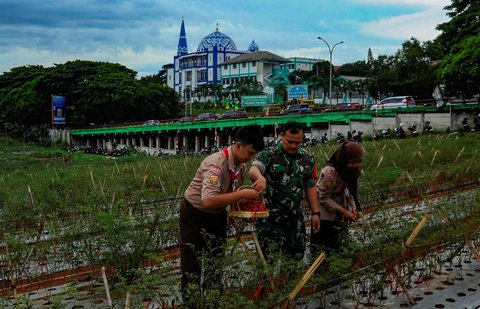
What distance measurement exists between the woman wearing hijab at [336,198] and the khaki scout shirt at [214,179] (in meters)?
0.86

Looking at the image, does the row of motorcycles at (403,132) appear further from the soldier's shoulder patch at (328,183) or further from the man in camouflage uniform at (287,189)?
the man in camouflage uniform at (287,189)

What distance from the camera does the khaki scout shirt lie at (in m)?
3.45

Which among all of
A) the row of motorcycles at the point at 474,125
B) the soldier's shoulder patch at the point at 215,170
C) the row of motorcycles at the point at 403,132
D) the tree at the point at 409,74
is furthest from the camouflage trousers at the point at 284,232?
the tree at the point at 409,74

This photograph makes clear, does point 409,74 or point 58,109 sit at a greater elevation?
point 409,74

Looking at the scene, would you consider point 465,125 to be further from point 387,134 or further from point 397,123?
point 397,123

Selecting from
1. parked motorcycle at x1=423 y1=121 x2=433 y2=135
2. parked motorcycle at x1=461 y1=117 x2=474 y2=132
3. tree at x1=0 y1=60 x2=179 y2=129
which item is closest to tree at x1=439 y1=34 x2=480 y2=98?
parked motorcycle at x1=461 y1=117 x2=474 y2=132

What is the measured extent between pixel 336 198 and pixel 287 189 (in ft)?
1.69

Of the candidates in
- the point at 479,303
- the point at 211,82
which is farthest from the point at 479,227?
the point at 211,82

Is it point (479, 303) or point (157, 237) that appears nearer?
point (479, 303)

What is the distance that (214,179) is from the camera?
3.46 metres

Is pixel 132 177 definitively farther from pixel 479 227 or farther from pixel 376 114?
pixel 376 114

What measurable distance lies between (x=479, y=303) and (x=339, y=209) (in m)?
1.30

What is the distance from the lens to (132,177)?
1239 cm

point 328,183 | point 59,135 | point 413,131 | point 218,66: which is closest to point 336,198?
point 328,183
